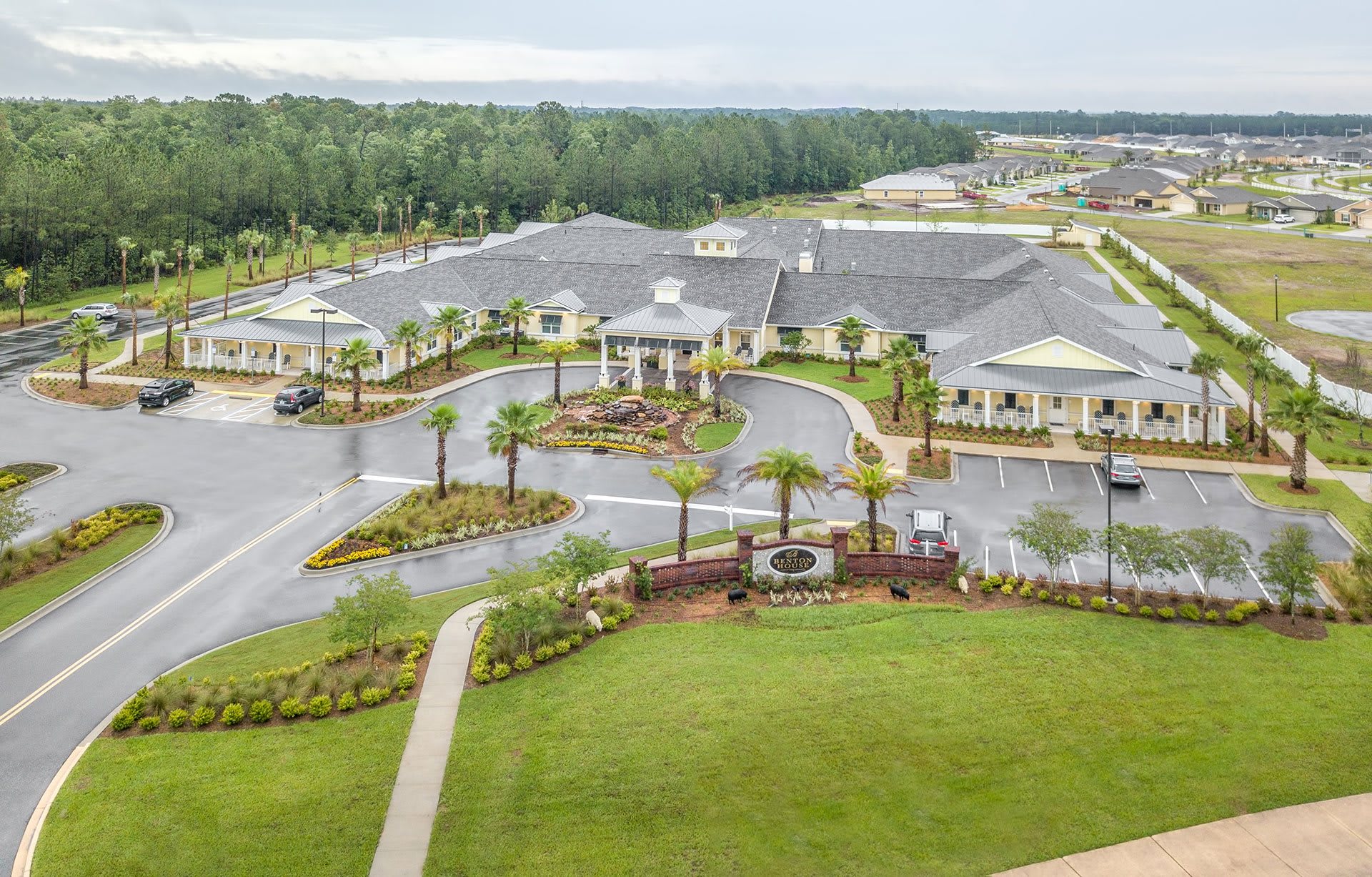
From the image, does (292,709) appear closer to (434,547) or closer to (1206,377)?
(434,547)

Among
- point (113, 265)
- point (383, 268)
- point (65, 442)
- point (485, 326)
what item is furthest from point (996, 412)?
point (113, 265)

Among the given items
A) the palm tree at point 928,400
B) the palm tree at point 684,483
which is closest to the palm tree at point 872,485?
the palm tree at point 684,483

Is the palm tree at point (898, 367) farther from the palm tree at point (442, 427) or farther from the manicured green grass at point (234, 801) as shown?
the manicured green grass at point (234, 801)

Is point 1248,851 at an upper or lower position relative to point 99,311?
lower

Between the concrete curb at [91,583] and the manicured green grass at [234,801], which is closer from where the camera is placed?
the manicured green grass at [234,801]

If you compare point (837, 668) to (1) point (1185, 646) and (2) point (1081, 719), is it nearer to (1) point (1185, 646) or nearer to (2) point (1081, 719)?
(2) point (1081, 719)

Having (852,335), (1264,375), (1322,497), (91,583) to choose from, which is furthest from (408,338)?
(1322,497)
